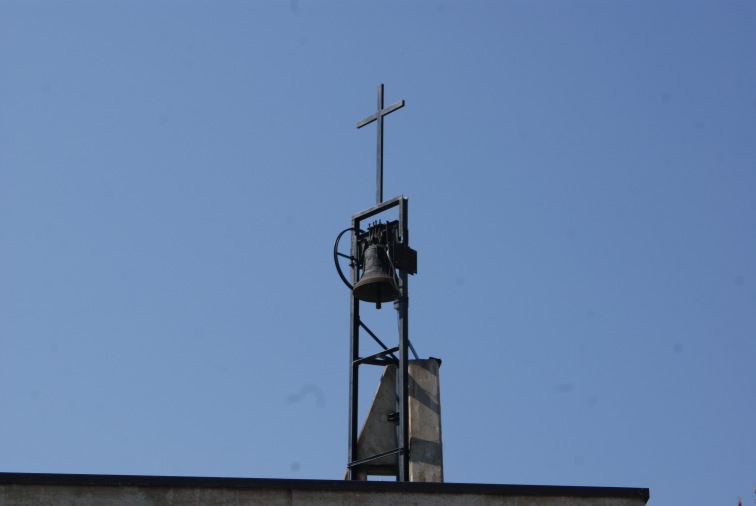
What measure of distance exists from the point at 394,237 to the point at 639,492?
192 inches

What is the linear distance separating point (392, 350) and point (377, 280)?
90 centimetres

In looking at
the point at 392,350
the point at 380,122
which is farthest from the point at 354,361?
the point at 380,122

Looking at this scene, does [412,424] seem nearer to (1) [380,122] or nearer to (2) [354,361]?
(2) [354,361]

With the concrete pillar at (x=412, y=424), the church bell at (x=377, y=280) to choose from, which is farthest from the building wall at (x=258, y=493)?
the church bell at (x=377, y=280)

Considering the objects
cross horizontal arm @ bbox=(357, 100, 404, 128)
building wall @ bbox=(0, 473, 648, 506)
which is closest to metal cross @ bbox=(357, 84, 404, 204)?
cross horizontal arm @ bbox=(357, 100, 404, 128)

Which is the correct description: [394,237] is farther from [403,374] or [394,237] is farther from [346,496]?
[346,496]

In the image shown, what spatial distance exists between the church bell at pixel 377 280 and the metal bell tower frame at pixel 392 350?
0.15m

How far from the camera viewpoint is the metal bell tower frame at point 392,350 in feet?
51.8

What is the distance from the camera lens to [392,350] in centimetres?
1647

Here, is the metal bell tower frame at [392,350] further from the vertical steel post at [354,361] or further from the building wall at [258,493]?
the building wall at [258,493]

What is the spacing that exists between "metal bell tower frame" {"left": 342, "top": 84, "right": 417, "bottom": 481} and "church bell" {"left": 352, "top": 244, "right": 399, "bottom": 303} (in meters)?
0.15

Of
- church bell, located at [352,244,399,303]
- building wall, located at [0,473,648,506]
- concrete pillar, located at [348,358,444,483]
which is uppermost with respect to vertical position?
church bell, located at [352,244,399,303]

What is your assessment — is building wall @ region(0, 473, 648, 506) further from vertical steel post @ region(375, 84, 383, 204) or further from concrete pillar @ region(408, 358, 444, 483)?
vertical steel post @ region(375, 84, 383, 204)

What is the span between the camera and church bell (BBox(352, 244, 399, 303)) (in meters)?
16.6
